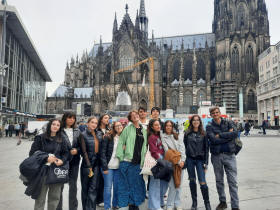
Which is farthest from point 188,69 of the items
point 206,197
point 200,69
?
point 206,197

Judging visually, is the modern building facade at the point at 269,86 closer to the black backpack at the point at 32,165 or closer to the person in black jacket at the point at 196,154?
the person in black jacket at the point at 196,154

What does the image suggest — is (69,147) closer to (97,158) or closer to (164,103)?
(97,158)

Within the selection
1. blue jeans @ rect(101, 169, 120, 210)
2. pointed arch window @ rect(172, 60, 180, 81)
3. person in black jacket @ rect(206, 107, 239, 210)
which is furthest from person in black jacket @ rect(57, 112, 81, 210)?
pointed arch window @ rect(172, 60, 180, 81)

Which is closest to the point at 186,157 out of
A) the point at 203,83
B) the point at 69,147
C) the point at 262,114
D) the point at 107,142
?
the point at 107,142

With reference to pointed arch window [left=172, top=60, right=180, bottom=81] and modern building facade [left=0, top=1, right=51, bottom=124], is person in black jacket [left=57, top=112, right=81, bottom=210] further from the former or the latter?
pointed arch window [left=172, top=60, right=180, bottom=81]

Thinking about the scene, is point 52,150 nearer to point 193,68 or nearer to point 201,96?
point 201,96

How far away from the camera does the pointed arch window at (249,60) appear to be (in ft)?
136

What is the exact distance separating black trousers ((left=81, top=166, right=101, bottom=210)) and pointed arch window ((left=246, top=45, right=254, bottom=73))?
1715 inches

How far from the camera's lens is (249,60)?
4153cm

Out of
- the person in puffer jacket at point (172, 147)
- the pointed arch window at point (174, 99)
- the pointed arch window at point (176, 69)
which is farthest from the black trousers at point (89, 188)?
Answer: the pointed arch window at point (176, 69)

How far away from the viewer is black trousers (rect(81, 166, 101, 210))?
3.53m

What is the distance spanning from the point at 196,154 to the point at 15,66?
82.4 ft

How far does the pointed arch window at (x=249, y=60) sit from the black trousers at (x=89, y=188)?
43572mm

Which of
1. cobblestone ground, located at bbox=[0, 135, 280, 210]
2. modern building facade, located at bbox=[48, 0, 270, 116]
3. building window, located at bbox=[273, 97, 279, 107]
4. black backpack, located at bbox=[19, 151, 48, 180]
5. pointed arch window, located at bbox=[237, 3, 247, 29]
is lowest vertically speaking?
cobblestone ground, located at bbox=[0, 135, 280, 210]
